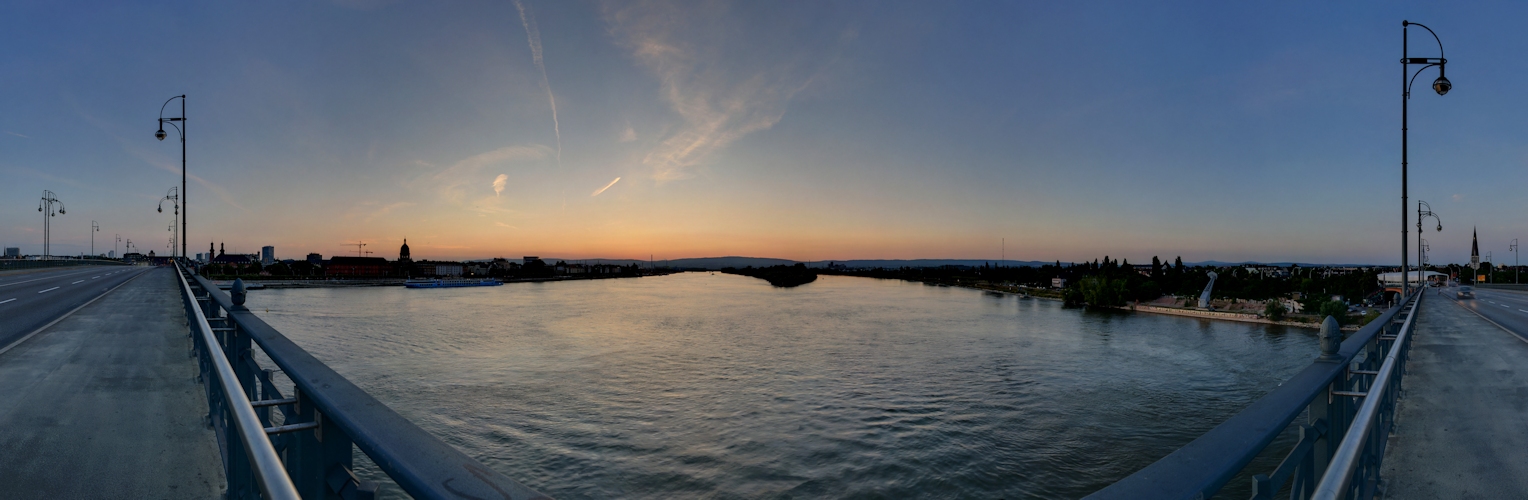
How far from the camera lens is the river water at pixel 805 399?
18.8 metres

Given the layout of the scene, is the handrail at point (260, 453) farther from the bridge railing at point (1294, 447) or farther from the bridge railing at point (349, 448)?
the bridge railing at point (1294, 447)

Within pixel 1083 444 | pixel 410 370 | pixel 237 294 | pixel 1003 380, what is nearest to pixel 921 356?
pixel 1003 380

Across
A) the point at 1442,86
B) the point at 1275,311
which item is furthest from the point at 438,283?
the point at 1442,86

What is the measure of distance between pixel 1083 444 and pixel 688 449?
47.6 feet

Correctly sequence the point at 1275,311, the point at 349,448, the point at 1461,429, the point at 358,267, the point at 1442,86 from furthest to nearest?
the point at 358,267, the point at 1275,311, the point at 1442,86, the point at 1461,429, the point at 349,448

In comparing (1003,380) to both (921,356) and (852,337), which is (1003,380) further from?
(852,337)

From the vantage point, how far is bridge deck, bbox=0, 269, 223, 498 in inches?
149

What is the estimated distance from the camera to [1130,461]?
20.3 meters

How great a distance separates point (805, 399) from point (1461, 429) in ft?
75.3

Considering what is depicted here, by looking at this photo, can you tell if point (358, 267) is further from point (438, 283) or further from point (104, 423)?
point (104, 423)

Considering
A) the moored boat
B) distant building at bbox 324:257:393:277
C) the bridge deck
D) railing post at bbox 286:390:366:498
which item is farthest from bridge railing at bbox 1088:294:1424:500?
distant building at bbox 324:257:393:277

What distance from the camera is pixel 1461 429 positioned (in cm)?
581

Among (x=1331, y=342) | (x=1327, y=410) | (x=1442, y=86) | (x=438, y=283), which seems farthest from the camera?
(x=438, y=283)

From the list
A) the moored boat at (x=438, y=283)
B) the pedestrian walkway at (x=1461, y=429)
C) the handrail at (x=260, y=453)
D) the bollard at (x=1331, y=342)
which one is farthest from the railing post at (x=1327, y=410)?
the moored boat at (x=438, y=283)
